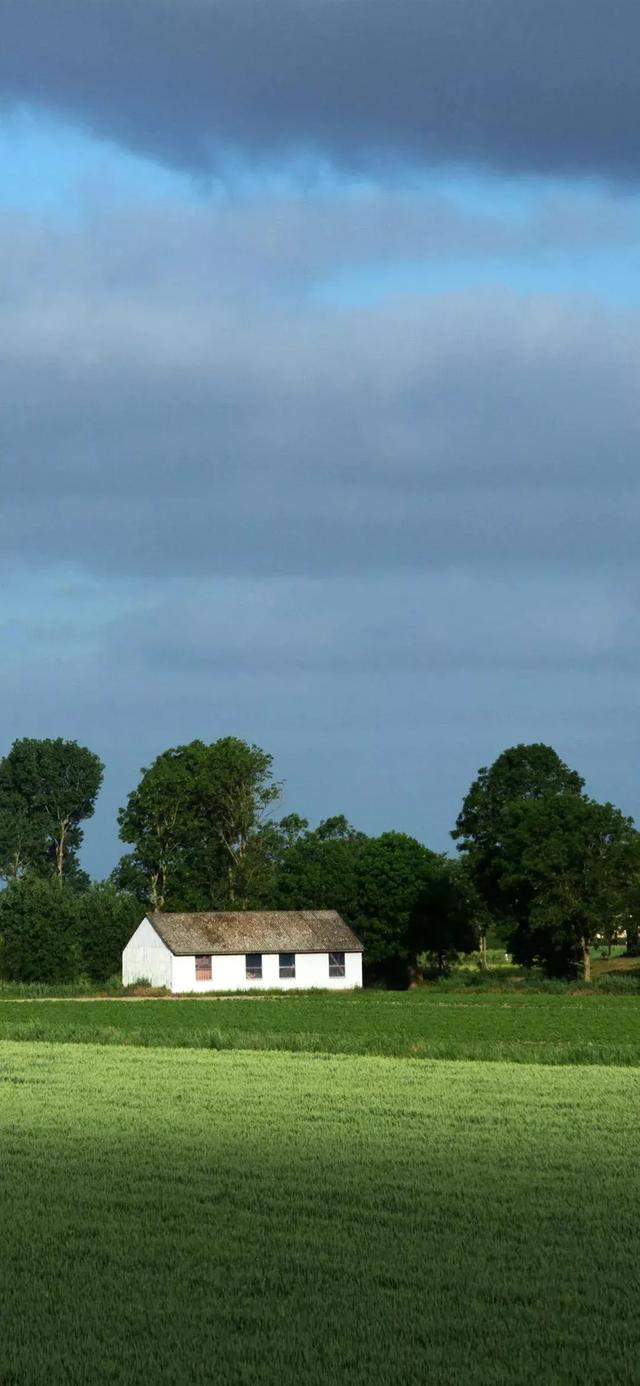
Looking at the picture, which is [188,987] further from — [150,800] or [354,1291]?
[354,1291]

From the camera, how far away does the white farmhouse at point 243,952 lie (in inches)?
3543

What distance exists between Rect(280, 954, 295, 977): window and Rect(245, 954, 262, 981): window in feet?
4.59

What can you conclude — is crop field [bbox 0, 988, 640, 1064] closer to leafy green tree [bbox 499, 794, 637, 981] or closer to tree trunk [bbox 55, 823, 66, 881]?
leafy green tree [bbox 499, 794, 637, 981]

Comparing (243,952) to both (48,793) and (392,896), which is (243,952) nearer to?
(392,896)

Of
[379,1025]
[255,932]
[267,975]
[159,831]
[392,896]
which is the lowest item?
[379,1025]

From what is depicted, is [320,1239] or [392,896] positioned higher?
[392,896]

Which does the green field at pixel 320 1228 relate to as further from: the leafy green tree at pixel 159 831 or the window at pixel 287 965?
the leafy green tree at pixel 159 831

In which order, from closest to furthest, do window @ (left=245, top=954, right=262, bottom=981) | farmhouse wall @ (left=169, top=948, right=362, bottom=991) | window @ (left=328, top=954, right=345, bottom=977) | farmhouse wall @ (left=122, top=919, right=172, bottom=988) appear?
farmhouse wall @ (left=169, top=948, right=362, bottom=991) → farmhouse wall @ (left=122, top=919, right=172, bottom=988) → window @ (left=245, top=954, right=262, bottom=981) → window @ (left=328, top=954, right=345, bottom=977)

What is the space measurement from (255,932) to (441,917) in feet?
37.5

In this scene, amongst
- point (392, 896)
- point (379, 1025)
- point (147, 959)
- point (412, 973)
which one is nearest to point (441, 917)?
point (392, 896)

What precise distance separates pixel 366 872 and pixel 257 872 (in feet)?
52.4

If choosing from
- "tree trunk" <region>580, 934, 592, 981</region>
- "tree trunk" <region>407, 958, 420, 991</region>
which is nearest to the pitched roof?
"tree trunk" <region>407, 958, 420, 991</region>

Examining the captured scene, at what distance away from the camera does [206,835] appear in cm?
11488

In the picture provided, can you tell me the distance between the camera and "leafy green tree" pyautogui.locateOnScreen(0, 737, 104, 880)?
135 metres
